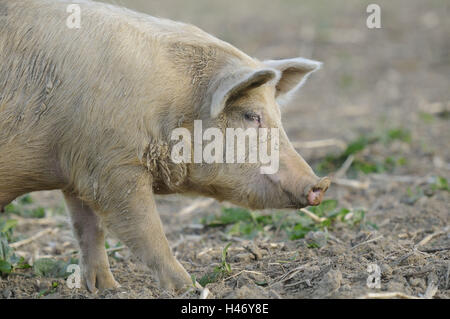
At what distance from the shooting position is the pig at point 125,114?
460 cm

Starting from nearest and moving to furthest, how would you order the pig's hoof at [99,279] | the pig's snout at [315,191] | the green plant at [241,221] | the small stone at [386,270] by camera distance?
the small stone at [386,270] < the pig's snout at [315,191] < the pig's hoof at [99,279] < the green plant at [241,221]

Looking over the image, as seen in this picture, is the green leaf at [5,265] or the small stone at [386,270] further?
the green leaf at [5,265]

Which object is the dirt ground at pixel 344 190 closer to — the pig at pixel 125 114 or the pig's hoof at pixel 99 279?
the pig's hoof at pixel 99 279

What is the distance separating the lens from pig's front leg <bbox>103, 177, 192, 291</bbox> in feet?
15.2

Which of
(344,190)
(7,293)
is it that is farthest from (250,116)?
(344,190)

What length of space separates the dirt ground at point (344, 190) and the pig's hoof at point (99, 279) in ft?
0.45

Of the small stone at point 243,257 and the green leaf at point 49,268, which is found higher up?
the small stone at point 243,257

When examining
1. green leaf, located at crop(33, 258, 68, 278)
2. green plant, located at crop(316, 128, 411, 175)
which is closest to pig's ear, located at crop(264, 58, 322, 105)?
green leaf, located at crop(33, 258, 68, 278)

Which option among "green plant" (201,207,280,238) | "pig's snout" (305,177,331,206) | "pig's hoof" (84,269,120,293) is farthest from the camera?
"green plant" (201,207,280,238)

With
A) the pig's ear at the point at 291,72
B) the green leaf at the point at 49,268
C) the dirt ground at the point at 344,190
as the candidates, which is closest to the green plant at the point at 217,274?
the dirt ground at the point at 344,190

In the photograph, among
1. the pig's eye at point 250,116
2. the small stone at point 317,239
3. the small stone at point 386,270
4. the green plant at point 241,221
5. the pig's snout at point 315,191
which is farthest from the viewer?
the green plant at point 241,221

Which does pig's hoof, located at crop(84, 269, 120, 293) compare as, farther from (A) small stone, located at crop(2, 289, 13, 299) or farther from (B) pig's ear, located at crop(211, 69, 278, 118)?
(B) pig's ear, located at crop(211, 69, 278, 118)

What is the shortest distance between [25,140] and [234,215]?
260 cm

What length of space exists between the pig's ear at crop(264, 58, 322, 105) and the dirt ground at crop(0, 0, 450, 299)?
3.93 feet
